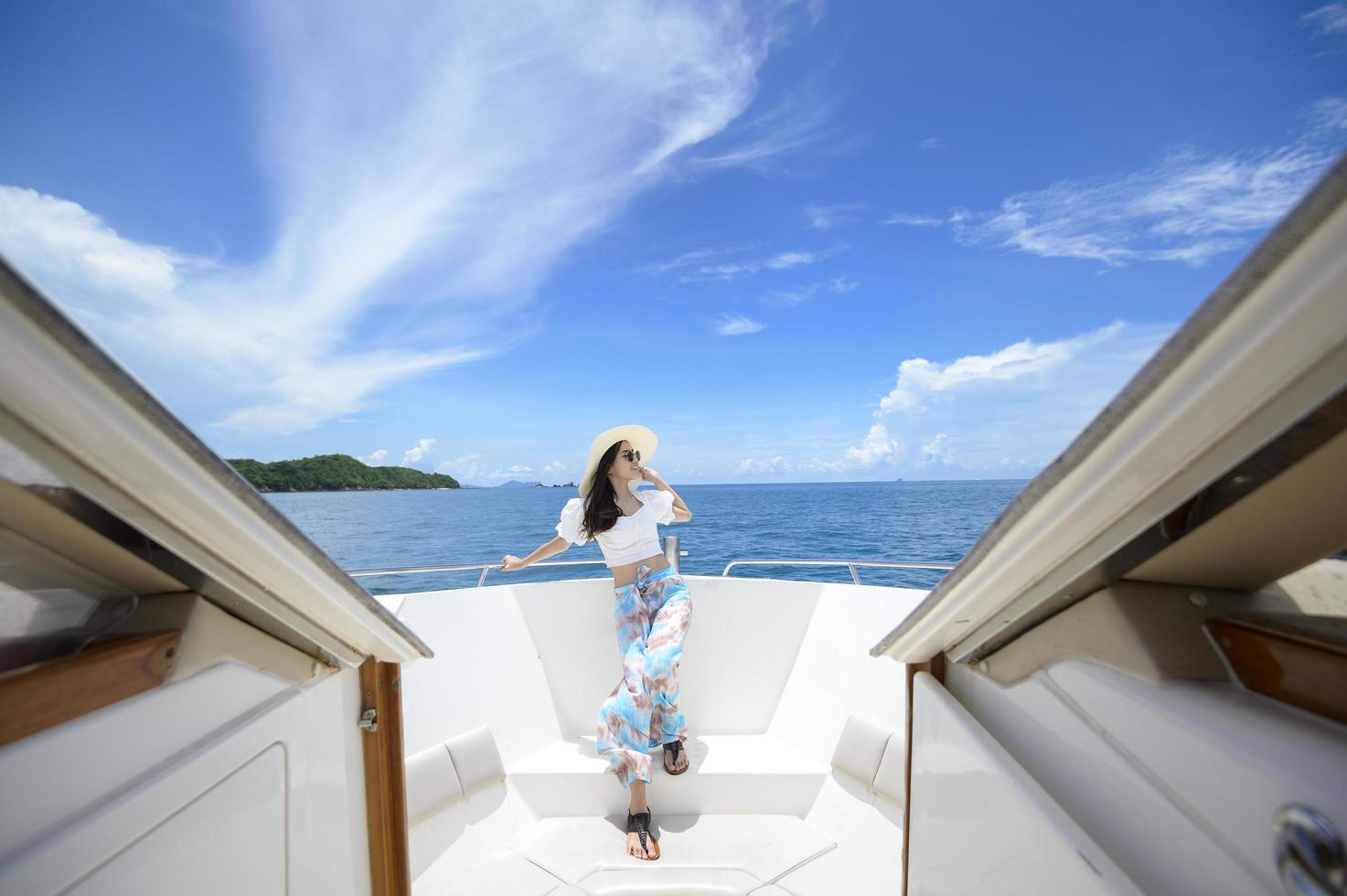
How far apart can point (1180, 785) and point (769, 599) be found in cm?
240

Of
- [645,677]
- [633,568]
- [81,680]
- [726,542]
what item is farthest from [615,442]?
[726,542]

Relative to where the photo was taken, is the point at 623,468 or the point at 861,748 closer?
the point at 861,748

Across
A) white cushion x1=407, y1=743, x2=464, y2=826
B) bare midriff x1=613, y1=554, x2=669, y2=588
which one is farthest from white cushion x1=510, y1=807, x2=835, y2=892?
bare midriff x1=613, y1=554, x2=669, y2=588

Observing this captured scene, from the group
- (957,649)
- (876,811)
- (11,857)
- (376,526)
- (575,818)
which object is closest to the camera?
(11,857)

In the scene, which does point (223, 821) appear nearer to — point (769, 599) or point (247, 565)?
point (247, 565)

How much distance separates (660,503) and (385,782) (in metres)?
1.62

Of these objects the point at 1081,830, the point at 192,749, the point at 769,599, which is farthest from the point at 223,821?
the point at 769,599

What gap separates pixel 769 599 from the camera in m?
2.86

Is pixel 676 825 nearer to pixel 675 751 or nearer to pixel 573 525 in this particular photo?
pixel 675 751

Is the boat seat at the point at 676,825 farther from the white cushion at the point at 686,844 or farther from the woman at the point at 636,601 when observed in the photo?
the woman at the point at 636,601

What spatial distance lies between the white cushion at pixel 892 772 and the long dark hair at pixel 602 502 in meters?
1.28

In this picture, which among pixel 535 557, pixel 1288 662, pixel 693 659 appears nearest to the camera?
pixel 1288 662

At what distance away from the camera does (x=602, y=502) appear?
257 centimetres

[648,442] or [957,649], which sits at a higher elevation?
[648,442]
